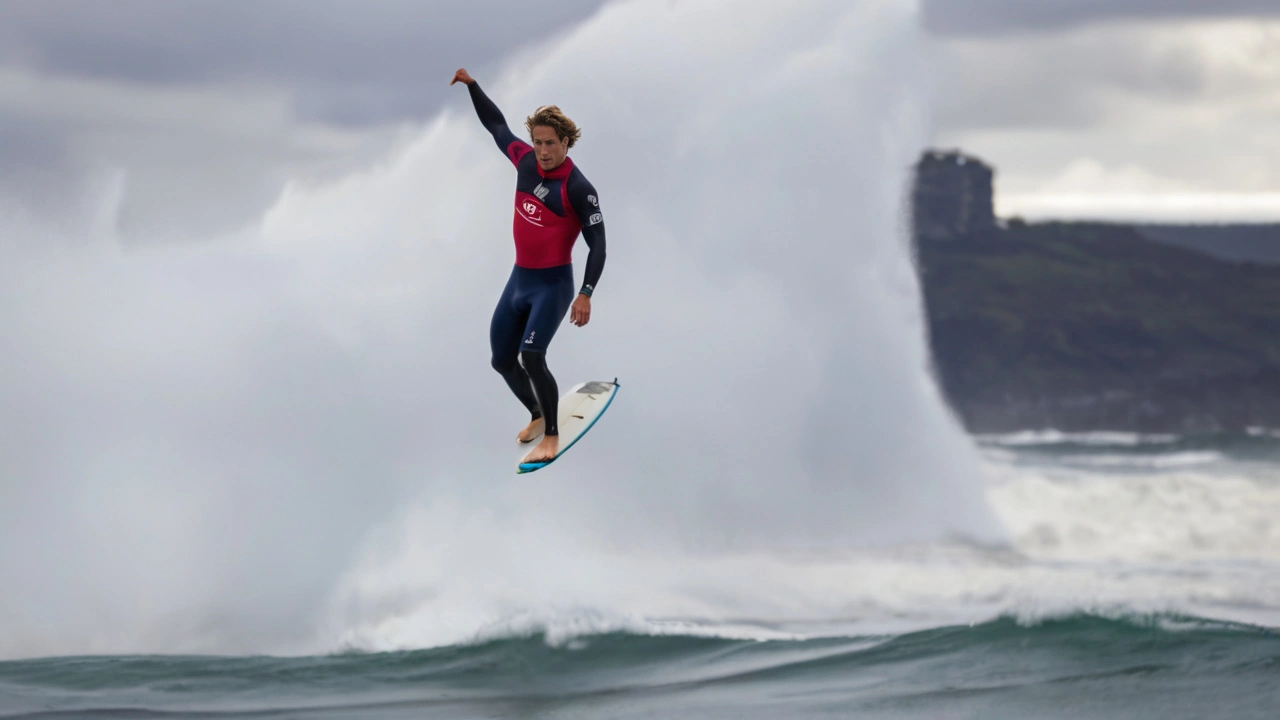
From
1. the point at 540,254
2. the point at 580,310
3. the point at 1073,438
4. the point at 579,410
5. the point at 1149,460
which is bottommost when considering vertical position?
the point at 579,410

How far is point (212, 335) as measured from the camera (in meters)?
21.8

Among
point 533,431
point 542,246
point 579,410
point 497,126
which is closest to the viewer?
point 542,246

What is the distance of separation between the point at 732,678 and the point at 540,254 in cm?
581

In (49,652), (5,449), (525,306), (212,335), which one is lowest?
(49,652)

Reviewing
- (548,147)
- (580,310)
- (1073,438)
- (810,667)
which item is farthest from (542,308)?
(1073,438)

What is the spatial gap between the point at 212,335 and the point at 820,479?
35.3 feet

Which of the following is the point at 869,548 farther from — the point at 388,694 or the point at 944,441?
the point at 388,694

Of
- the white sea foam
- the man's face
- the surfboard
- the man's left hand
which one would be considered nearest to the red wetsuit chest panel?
the man's face

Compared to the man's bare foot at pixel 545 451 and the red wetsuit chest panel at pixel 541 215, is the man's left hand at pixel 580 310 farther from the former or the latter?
the man's bare foot at pixel 545 451

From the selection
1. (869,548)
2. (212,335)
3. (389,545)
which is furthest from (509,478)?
(869,548)

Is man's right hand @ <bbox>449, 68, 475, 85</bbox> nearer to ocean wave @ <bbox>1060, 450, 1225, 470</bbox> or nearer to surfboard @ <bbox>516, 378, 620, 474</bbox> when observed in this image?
surfboard @ <bbox>516, 378, 620, 474</bbox>

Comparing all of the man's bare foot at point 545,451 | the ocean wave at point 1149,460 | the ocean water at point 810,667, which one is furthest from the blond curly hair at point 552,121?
the ocean wave at point 1149,460

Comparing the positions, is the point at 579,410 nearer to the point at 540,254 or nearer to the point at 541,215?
the point at 540,254

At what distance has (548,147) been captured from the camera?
10.2 metres
